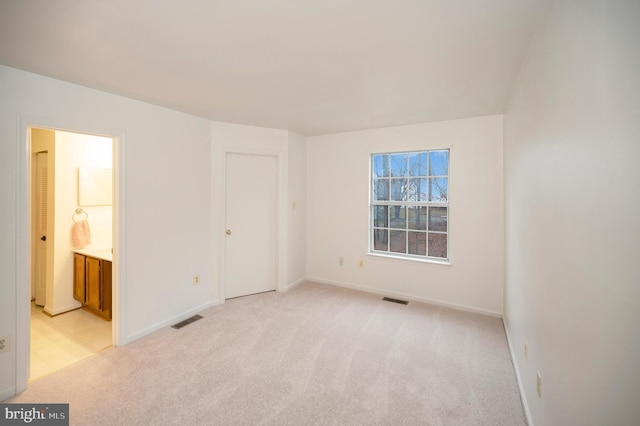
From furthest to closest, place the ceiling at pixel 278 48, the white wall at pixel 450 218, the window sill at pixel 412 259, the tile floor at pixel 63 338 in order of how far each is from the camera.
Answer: the window sill at pixel 412 259 → the white wall at pixel 450 218 → the tile floor at pixel 63 338 → the ceiling at pixel 278 48

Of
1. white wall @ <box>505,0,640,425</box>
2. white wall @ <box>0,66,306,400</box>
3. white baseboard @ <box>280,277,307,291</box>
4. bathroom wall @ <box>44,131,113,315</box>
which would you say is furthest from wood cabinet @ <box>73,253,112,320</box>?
white wall @ <box>505,0,640,425</box>

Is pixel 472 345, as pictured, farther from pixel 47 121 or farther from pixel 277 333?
pixel 47 121

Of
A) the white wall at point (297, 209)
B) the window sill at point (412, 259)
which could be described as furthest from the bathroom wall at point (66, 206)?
the window sill at point (412, 259)

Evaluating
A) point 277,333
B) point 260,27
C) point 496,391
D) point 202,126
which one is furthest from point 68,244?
point 496,391

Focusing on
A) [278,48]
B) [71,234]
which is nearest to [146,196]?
[71,234]

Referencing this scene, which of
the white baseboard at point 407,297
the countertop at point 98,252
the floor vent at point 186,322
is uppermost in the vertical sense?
the countertop at point 98,252

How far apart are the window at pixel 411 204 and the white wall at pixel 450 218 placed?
15 cm

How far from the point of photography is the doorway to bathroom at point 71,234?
331 centimetres

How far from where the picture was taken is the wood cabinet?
327 centimetres

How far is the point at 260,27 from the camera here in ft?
5.36

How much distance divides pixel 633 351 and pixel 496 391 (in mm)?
1779

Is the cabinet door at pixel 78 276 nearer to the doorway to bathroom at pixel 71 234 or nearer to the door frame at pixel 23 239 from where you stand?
→ the doorway to bathroom at pixel 71 234

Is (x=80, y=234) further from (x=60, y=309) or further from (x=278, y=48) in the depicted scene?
(x=278, y=48)

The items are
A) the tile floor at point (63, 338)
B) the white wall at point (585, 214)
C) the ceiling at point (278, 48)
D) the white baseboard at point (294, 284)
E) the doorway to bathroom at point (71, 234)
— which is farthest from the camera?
the white baseboard at point (294, 284)
